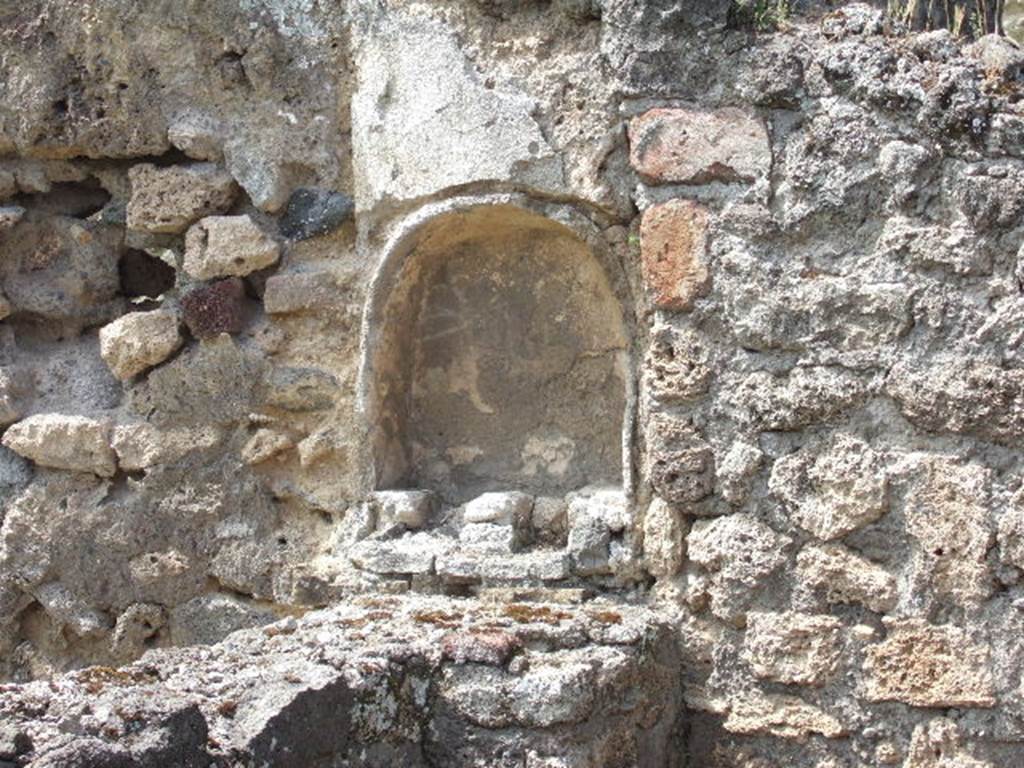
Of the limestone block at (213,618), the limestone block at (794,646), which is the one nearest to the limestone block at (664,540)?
the limestone block at (794,646)

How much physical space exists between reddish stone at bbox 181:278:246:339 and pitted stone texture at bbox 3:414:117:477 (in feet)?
1.21

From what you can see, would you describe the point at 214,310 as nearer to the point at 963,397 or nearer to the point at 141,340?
the point at 141,340

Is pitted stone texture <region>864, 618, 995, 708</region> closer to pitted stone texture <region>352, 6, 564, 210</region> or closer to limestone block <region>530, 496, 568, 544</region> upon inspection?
limestone block <region>530, 496, 568, 544</region>

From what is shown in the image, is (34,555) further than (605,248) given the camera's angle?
Yes

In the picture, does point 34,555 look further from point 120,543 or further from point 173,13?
point 173,13

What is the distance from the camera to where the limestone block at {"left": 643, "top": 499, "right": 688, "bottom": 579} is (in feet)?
11.3

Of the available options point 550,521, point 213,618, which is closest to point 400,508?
point 550,521

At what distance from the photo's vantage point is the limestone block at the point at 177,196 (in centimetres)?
392

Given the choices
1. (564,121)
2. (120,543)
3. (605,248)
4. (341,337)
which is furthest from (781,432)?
(120,543)

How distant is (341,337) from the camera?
3.84 m

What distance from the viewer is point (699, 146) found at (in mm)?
3408

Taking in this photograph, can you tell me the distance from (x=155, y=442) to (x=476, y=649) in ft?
4.25

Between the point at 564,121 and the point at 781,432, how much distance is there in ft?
3.01

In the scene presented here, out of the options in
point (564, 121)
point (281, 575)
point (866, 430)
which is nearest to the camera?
point (866, 430)
